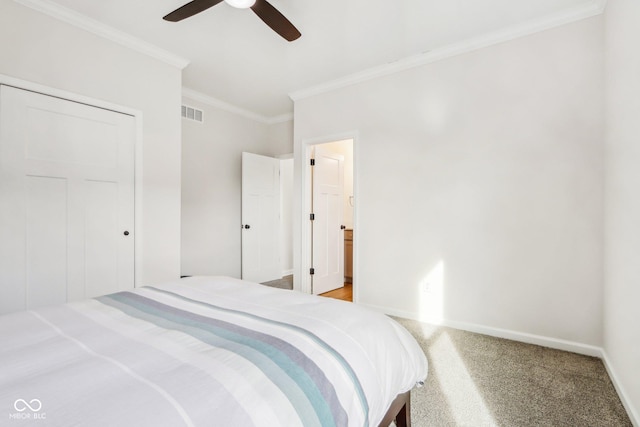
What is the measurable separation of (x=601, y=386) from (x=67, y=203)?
155 inches

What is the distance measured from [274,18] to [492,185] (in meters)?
2.18

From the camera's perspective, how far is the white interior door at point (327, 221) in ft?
12.9

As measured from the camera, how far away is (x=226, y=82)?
11.9ft

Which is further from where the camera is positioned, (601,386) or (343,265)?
(343,265)

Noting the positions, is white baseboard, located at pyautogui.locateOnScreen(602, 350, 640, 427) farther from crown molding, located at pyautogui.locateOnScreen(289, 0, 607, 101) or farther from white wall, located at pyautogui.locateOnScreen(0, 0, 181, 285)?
white wall, located at pyautogui.locateOnScreen(0, 0, 181, 285)

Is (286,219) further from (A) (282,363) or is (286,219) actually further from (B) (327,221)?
(A) (282,363)

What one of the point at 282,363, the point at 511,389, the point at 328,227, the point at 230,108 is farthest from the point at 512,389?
the point at 230,108

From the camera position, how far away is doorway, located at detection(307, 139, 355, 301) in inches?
154

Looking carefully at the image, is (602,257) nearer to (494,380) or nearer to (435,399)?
(494,380)

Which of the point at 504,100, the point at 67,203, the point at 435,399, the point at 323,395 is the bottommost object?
the point at 435,399

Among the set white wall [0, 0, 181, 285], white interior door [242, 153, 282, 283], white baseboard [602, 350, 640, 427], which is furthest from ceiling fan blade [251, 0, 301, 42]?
white baseboard [602, 350, 640, 427]

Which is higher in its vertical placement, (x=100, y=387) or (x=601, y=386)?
(x=100, y=387)

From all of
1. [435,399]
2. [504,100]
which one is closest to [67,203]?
[435,399]

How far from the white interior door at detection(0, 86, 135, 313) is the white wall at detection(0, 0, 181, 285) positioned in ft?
0.46
